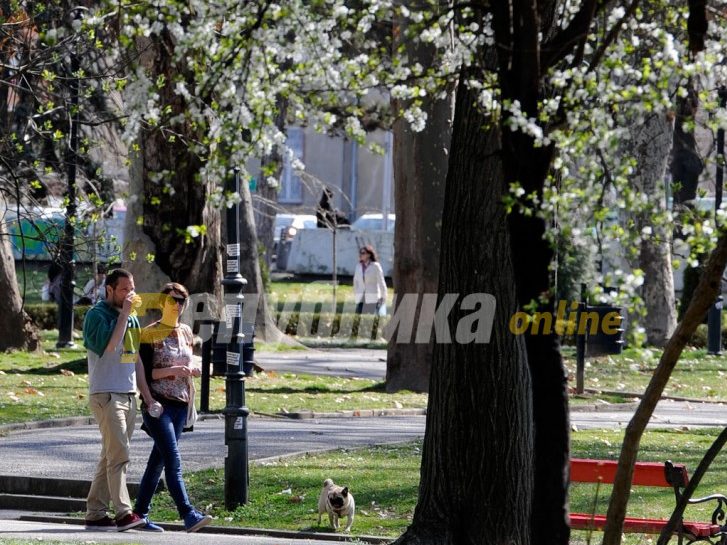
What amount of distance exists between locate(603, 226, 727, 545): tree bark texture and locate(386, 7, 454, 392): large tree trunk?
13604 millimetres

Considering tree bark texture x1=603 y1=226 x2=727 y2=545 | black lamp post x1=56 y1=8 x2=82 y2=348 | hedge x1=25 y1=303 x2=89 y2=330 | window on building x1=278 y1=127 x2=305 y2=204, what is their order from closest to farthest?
tree bark texture x1=603 y1=226 x2=727 y2=545 → black lamp post x1=56 y1=8 x2=82 y2=348 → hedge x1=25 y1=303 x2=89 y2=330 → window on building x1=278 y1=127 x2=305 y2=204

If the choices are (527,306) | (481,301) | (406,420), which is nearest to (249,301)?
(406,420)

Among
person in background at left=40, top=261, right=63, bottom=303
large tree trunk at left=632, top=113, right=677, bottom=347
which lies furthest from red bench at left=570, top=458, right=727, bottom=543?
person in background at left=40, top=261, right=63, bottom=303

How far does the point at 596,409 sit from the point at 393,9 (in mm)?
13373

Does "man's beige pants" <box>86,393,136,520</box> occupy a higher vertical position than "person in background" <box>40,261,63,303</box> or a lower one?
lower

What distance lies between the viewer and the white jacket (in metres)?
31.9

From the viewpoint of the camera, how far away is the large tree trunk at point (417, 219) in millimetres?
20219

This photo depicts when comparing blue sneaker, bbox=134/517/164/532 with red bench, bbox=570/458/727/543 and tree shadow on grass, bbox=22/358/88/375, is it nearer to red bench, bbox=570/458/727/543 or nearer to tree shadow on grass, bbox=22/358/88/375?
red bench, bbox=570/458/727/543

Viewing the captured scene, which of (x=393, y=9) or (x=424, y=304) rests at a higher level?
(x=393, y=9)

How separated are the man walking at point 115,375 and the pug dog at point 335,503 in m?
1.40

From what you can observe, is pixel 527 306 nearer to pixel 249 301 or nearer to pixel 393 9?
pixel 393 9

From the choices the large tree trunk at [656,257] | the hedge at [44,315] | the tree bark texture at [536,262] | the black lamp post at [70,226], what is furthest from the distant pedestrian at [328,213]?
the tree bark texture at [536,262]

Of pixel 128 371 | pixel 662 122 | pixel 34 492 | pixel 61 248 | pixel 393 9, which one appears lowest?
pixel 34 492

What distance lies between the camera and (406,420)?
18312 mm
